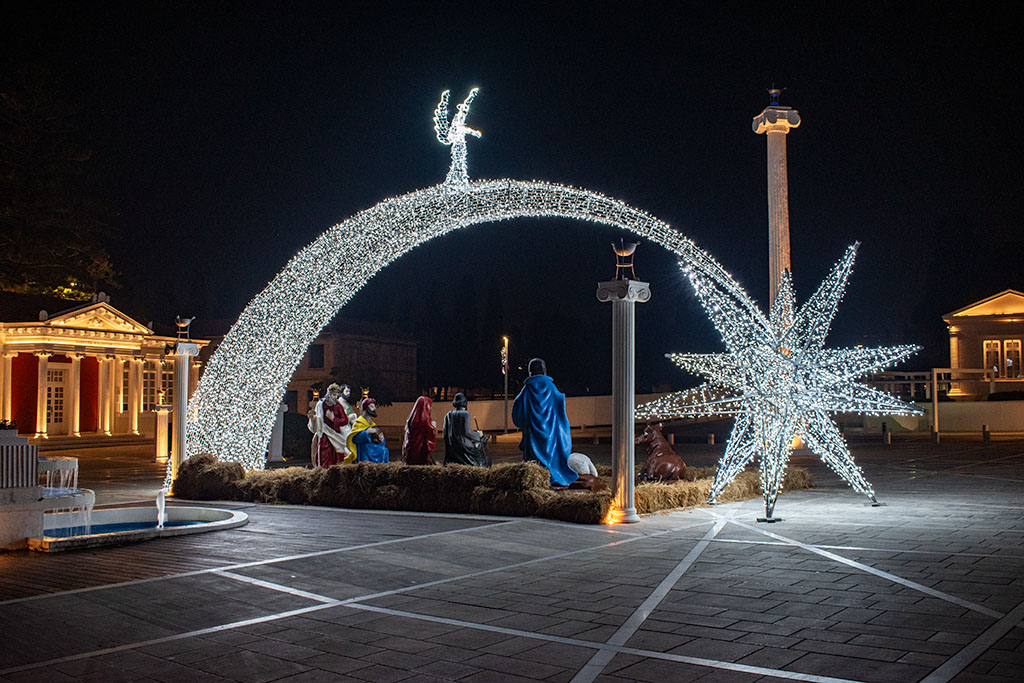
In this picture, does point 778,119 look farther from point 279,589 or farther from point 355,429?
point 279,589

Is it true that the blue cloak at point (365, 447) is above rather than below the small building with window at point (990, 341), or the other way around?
below

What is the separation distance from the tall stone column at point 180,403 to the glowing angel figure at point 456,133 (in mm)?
5889

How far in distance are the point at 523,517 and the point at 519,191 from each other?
5.48 metres

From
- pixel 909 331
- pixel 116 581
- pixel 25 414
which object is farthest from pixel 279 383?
pixel 909 331

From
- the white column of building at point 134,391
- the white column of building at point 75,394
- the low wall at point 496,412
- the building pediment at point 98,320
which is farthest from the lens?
the white column of building at point 134,391

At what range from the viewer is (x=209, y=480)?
14.7 m

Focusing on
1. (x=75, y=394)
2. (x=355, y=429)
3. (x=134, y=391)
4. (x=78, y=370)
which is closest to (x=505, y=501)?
(x=355, y=429)

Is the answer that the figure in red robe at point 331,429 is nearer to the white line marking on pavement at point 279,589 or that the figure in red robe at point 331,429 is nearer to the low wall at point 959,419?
the white line marking on pavement at point 279,589

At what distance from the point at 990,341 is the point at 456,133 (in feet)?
111

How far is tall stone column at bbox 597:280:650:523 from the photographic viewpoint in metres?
11.2

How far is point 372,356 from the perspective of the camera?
5572 centimetres

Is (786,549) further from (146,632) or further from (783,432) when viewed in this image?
(146,632)

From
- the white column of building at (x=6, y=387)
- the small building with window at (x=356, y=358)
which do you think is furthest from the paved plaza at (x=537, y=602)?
the small building with window at (x=356, y=358)

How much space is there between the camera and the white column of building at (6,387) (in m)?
34.1
